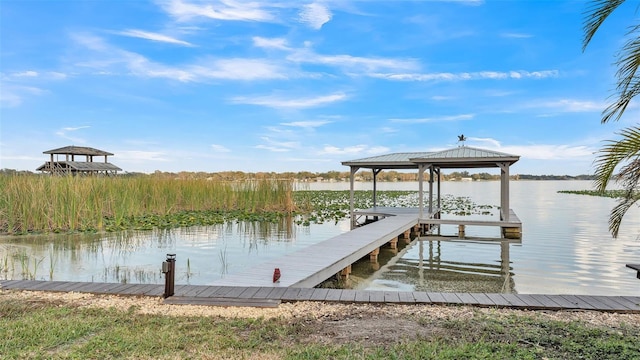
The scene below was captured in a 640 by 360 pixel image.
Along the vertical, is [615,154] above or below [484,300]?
above

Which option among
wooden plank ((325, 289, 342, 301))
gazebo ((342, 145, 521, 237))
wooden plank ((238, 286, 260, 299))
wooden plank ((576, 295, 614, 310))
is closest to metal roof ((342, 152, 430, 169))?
gazebo ((342, 145, 521, 237))

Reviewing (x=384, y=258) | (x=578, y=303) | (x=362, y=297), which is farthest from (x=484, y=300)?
(x=384, y=258)

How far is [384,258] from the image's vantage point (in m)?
9.12

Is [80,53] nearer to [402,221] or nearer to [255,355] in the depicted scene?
[402,221]

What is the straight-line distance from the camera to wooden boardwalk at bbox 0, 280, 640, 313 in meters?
3.98

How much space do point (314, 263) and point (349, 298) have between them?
6.40 feet

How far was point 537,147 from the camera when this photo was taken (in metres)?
18.6

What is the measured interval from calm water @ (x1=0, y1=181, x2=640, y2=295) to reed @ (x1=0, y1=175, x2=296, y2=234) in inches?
44.5

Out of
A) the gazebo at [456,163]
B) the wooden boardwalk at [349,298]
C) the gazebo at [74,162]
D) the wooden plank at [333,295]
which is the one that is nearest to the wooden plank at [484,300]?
the wooden boardwalk at [349,298]

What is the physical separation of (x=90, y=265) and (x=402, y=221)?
806 centimetres

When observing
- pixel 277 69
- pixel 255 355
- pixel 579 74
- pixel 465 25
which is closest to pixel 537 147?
pixel 579 74

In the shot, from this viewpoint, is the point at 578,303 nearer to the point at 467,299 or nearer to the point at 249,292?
the point at 467,299

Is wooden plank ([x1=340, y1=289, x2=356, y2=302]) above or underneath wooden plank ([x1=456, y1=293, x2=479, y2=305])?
underneath

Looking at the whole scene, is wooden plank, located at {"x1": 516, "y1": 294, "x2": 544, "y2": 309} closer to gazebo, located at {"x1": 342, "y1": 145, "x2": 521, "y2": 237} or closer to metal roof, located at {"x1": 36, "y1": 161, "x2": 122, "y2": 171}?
gazebo, located at {"x1": 342, "y1": 145, "x2": 521, "y2": 237}
